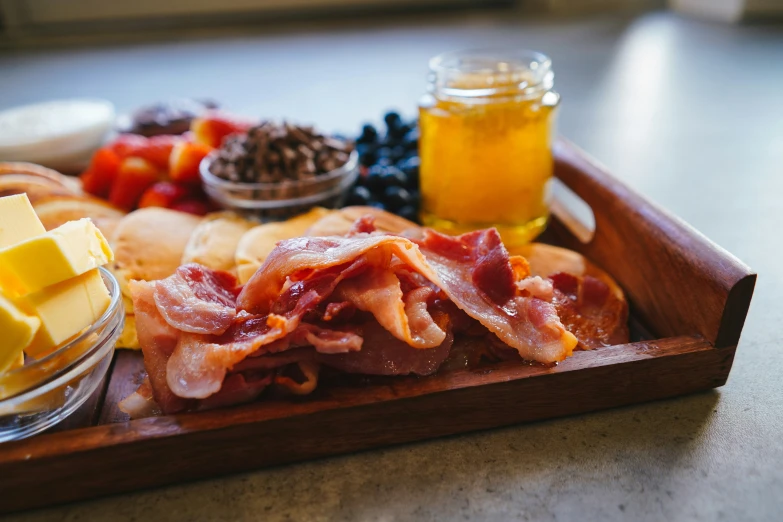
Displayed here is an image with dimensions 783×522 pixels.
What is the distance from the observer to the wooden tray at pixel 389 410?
0.77 m

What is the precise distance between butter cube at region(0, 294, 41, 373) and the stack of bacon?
16 cm

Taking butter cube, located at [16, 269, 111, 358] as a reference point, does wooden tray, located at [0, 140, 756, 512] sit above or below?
below

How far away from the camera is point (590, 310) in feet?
3.44

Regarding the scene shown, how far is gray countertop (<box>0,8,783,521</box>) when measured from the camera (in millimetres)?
772

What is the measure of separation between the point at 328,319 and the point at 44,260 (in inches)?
14.8

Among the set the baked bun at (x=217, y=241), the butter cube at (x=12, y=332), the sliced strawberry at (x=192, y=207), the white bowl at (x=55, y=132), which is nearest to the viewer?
the butter cube at (x=12, y=332)

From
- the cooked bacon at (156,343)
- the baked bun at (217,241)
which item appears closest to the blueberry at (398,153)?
the baked bun at (217,241)

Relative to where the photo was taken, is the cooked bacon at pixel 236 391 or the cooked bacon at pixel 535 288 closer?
the cooked bacon at pixel 236 391

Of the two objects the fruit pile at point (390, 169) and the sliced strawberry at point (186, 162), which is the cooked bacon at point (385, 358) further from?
the sliced strawberry at point (186, 162)

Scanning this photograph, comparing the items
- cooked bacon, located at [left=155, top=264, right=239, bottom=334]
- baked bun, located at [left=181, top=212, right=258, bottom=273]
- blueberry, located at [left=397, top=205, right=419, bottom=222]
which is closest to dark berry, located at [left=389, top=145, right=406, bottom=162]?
blueberry, located at [left=397, top=205, right=419, bottom=222]

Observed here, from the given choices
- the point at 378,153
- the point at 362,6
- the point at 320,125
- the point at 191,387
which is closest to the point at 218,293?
the point at 191,387

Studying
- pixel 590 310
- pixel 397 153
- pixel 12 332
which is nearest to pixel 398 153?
pixel 397 153

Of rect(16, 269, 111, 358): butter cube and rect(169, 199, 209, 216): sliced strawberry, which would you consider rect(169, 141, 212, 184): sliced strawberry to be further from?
rect(16, 269, 111, 358): butter cube

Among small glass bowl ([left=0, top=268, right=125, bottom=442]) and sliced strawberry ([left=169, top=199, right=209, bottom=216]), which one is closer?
small glass bowl ([left=0, top=268, right=125, bottom=442])
